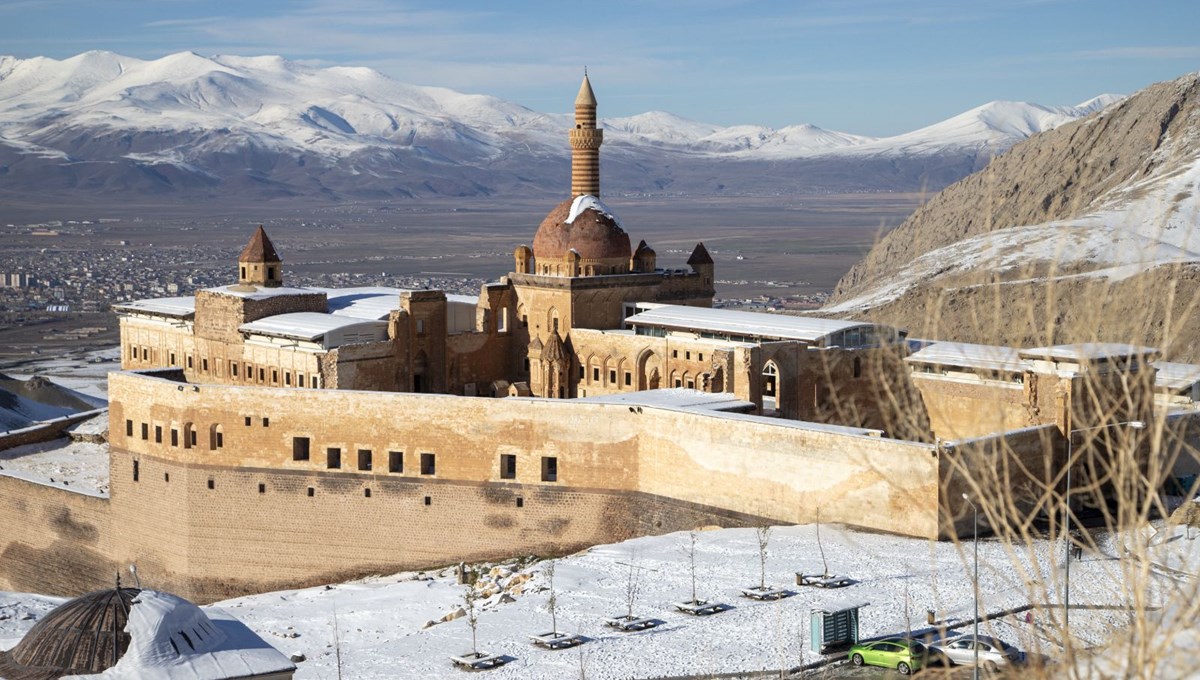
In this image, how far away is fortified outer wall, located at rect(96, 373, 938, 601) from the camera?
34.7 meters

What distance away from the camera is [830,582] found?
29688 mm

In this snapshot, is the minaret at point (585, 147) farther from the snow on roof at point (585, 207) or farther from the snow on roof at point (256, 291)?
the snow on roof at point (256, 291)

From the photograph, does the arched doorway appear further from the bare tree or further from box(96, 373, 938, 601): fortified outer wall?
the bare tree

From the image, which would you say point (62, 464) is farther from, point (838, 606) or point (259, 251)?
point (838, 606)


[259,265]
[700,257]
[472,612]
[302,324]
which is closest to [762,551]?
[472,612]

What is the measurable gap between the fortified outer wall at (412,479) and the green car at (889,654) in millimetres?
7234

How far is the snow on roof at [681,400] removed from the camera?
3725 centimetres

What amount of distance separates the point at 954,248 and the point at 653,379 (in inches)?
1858

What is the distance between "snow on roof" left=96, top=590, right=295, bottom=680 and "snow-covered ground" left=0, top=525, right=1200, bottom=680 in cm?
481

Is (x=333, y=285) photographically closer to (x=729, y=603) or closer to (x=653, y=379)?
(x=653, y=379)

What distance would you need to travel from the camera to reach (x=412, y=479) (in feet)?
125

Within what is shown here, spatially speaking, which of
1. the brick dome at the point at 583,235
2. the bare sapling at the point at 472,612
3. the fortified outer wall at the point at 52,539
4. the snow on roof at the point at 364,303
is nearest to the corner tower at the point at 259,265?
the snow on roof at the point at 364,303

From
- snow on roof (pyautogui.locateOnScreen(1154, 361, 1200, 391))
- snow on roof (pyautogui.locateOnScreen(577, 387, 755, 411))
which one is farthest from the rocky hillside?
snow on roof (pyautogui.locateOnScreen(577, 387, 755, 411))

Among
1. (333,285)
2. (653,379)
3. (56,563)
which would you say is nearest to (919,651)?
(653,379)
